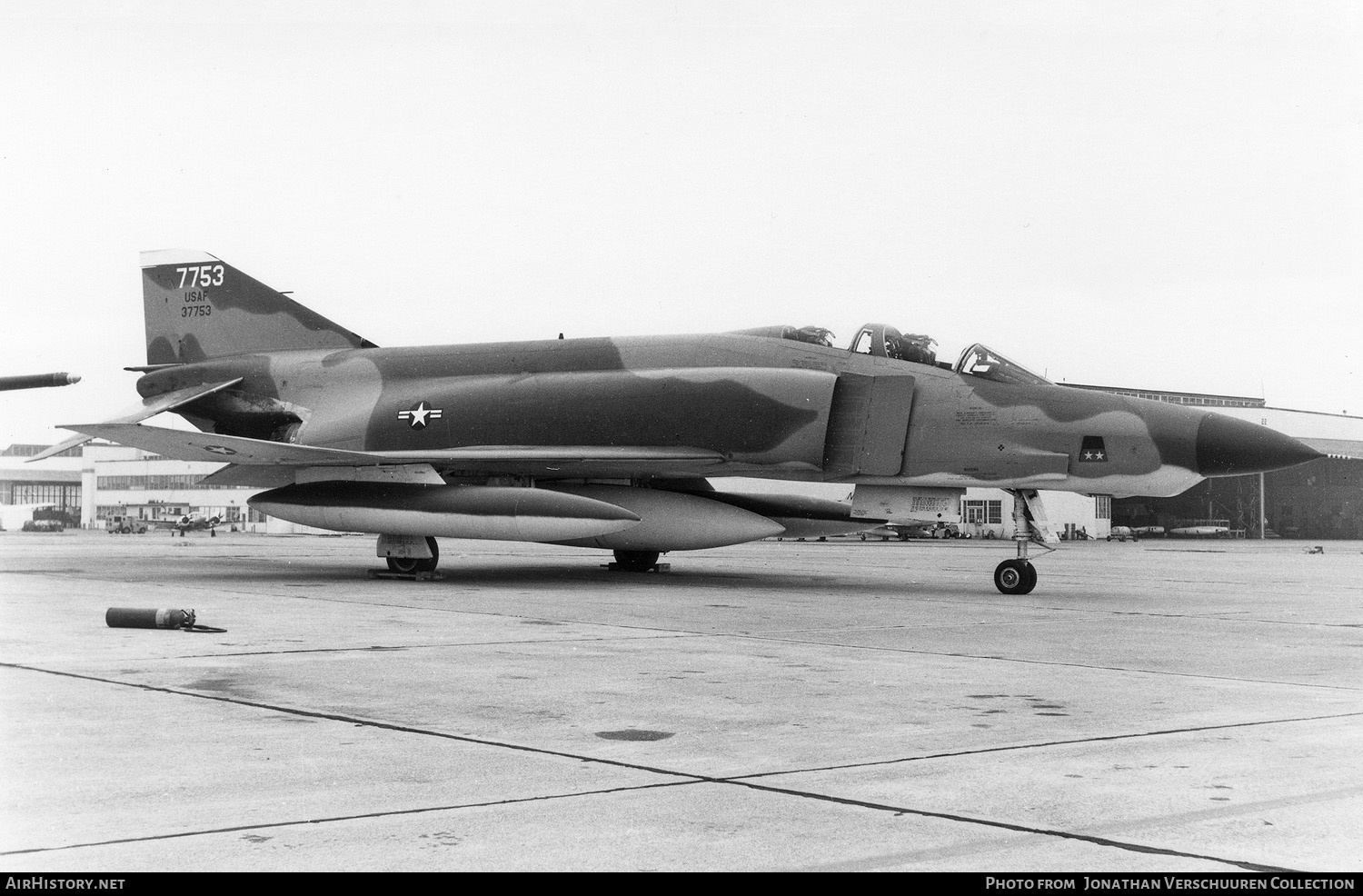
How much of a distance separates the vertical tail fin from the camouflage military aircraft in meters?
0.62

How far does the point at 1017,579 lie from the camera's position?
15.0m

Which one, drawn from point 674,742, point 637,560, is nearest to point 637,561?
point 637,560

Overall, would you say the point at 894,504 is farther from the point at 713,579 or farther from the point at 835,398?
the point at 713,579

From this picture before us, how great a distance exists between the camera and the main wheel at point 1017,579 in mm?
15000

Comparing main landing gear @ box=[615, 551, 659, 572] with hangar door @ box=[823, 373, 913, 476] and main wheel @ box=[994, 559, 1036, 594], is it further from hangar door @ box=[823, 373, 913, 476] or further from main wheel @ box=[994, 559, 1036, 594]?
main wheel @ box=[994, 559, 1036, 594]

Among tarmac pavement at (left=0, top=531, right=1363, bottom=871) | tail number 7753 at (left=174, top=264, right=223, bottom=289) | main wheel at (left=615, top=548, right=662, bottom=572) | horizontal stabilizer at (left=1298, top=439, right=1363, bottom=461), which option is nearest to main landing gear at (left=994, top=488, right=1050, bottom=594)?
tarmac pavement at (left=0, top=531, right=1363, bottom=871)

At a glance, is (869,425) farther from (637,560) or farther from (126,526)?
(126,526)

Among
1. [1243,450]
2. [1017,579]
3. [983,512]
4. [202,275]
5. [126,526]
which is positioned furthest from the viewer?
[126,526]

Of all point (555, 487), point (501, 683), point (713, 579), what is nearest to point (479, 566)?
point (555, 487)

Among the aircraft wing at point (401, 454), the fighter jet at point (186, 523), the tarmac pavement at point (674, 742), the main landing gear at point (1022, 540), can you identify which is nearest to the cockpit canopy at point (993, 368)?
the main landing gear at point (1022, 540)

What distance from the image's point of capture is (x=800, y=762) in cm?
499

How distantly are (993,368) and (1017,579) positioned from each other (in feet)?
8.25

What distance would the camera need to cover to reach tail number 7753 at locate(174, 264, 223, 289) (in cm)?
2028
